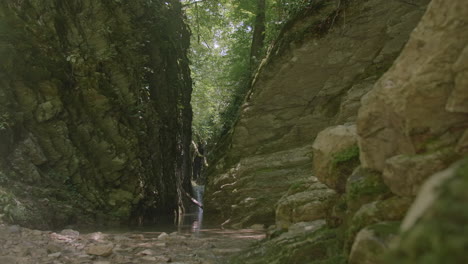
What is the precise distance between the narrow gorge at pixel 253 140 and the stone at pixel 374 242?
0.01 metres

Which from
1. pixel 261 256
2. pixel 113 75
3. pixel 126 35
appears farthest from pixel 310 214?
pixel 126 35

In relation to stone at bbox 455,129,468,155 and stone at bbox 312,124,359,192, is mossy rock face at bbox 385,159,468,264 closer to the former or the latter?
stone at bbox 455,129,468,155

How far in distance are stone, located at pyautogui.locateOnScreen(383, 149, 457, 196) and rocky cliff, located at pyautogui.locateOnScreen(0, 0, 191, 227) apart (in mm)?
6888

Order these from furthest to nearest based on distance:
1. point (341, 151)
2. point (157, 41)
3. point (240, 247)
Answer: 1. point (157, 41)
2. point (240, 247)
3. point (341, 151)

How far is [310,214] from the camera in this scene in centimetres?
509

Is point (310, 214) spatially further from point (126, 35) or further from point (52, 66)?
point (126, 35)

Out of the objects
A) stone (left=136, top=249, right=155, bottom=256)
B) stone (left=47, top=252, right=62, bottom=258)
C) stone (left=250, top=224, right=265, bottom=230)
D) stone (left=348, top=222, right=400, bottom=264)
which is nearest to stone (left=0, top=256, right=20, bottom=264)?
stone (left=47, top=252, right=62, bottom=258)

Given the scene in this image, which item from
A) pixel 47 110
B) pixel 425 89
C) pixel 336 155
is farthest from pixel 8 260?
pixel 47 110

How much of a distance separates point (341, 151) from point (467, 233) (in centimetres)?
323

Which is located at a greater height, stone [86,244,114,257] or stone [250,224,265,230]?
stone [250,224,265,230]

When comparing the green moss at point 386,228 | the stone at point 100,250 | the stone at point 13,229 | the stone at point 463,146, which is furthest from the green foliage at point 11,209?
the stone at point 463,146

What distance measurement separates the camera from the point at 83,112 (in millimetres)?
11594

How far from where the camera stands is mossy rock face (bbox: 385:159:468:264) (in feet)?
3.79

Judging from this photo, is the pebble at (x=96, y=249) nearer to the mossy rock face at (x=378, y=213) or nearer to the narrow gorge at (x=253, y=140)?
the narrow gorge at (x=253, y=140)
